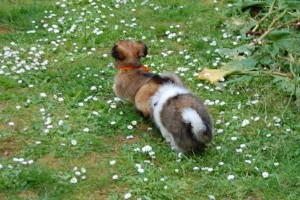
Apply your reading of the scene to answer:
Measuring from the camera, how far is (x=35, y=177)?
5008 millimetres

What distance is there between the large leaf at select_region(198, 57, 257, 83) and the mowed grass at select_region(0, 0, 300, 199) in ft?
0.35

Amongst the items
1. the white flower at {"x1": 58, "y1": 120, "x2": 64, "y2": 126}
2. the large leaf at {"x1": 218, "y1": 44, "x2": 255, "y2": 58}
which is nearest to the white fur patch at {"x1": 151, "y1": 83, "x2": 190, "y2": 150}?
the white flower at {"x1": 58, "y1": 120, "x2": 64, "y2": 126}

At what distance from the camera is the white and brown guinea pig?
204 inches

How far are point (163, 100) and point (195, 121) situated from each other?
592mm

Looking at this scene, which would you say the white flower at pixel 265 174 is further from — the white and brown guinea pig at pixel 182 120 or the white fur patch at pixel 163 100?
the white fur patch at pixel 163 100

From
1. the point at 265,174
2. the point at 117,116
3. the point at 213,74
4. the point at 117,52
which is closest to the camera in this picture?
the point at 265,174

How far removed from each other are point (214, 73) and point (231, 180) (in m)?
2.20

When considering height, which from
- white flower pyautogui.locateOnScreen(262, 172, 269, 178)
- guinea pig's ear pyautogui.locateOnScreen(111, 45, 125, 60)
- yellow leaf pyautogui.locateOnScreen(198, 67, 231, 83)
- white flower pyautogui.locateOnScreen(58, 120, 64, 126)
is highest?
guinea pig's ear pyautogui.locateOnScreen(111, 45, 125, 60)

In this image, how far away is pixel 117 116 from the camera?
618 centimetres

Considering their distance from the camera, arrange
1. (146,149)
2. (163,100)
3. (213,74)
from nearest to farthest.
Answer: (146,149) → (163,100) → (213,74)

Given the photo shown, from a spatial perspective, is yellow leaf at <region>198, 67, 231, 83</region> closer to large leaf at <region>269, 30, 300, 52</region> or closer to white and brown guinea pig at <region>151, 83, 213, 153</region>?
large leaf at <region>269, 30, 300, 52</region>

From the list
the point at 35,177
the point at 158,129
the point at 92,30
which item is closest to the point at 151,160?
the point at 158,129

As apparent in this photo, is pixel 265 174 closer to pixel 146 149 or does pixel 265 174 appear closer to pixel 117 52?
pixel 146 149

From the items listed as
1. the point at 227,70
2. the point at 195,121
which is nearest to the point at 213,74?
the point at 227,70
